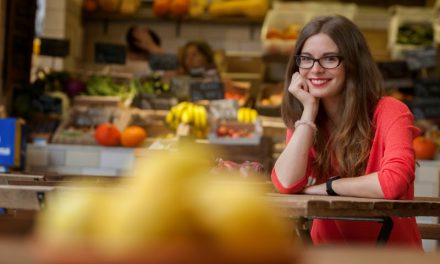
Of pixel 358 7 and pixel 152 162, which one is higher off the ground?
pixel 358 7

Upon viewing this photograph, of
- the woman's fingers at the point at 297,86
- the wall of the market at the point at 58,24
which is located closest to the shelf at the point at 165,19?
the wall of the market at the point at 58,24

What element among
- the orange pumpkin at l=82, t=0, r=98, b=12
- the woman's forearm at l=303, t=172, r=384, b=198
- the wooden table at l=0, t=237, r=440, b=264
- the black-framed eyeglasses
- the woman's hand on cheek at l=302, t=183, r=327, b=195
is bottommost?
the woman's hand on cheek at l=302, t=183, r=327, b=195

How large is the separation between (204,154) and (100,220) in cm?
10

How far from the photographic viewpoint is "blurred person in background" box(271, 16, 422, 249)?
2.35 m

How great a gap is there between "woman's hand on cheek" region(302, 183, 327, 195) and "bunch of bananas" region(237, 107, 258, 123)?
3.55 meters

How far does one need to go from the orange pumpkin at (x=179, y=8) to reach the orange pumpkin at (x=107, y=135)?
275cm

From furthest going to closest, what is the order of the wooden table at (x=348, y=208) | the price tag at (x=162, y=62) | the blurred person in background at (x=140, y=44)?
the blurred person in background at (x=140, y=44)
the price tag at (x=162, y=62)
the wooden table at (x=348, y=208)

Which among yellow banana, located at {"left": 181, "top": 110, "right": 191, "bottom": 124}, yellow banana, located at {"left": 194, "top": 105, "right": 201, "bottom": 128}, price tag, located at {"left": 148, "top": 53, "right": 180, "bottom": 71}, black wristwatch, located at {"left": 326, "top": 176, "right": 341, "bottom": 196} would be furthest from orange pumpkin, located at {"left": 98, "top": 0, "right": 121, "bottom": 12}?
black wristwatch, located at {"left": 326, "top": 176, "right": 341, "bottom": 196}

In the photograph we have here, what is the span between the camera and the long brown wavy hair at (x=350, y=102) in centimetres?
244

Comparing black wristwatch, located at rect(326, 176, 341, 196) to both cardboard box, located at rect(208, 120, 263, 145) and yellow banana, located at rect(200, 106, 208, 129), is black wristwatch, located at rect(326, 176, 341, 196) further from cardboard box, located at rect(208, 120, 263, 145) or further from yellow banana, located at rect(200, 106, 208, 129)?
yellow banana, located at rect(200, 106, 208, 129)

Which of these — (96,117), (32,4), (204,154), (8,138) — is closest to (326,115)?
(204,154)

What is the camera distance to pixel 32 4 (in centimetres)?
625

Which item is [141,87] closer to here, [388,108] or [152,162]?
[388,108]

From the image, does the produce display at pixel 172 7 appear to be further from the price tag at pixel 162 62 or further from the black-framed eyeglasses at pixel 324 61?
the black-framed eyeglasses at pixel 324 61
